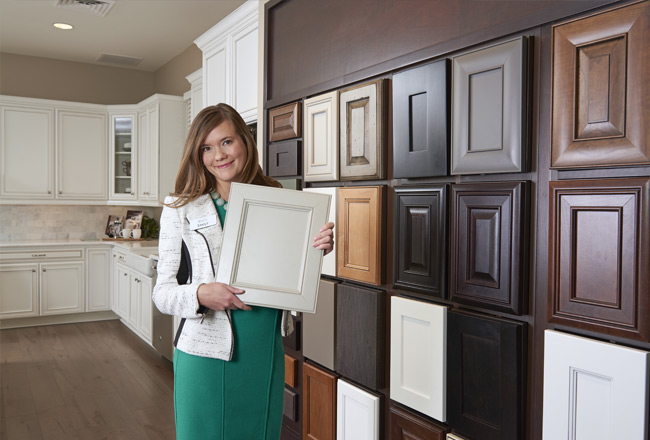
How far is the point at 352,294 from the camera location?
2.13 metres

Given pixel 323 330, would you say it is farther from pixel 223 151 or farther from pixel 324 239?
pixel 223 151

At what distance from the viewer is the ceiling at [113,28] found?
4.31 m

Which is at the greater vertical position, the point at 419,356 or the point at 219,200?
the point at 219,200

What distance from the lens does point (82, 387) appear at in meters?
3.67

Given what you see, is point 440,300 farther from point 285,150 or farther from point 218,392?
point 285,150

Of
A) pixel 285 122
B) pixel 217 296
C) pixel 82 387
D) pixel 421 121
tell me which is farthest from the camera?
pixel 82 387

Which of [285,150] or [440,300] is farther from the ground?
[285,150]

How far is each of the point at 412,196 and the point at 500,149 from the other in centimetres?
40

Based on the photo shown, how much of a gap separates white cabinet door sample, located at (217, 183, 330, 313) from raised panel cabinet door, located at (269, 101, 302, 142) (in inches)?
36.8

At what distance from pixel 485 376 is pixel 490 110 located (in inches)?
30.8

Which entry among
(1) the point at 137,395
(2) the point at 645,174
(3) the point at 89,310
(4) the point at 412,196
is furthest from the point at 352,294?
(3) the point at 89,310

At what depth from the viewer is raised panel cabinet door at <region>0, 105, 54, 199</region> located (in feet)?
17.9

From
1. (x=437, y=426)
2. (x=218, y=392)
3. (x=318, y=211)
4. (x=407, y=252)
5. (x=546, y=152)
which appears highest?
(x=546, y=152)

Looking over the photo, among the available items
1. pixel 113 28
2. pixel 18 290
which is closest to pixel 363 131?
pixel 113 28
